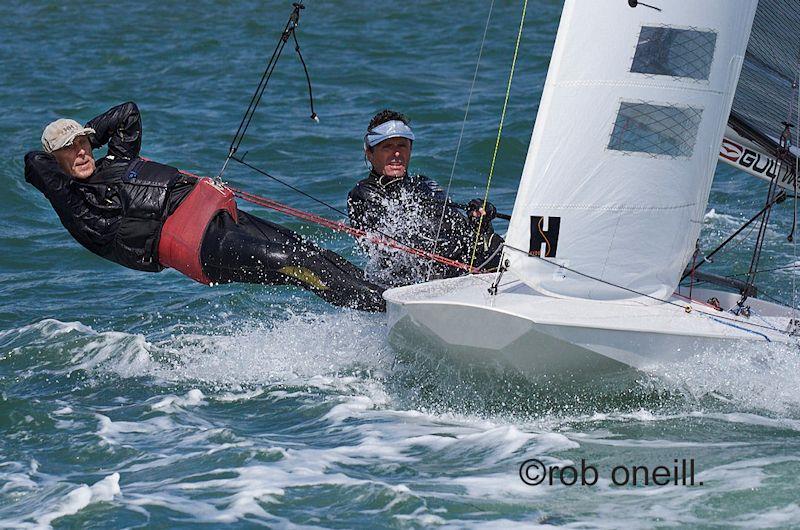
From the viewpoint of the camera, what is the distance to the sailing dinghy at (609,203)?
5199 millimetres

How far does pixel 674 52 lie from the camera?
5.26m

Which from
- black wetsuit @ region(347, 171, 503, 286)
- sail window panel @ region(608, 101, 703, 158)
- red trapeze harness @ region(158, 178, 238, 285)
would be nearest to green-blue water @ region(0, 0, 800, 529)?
black wetsuit @ region(347, 171, 503, 286)

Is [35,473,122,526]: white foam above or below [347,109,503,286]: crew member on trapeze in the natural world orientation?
below

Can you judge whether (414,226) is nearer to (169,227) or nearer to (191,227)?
(191,227)

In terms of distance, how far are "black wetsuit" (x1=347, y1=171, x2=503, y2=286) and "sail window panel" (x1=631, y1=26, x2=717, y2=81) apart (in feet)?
4.83

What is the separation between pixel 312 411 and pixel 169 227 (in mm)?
1251

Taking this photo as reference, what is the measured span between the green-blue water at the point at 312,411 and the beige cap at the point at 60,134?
1.14 m

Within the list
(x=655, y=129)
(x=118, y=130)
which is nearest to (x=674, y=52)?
(x=655, y=129)

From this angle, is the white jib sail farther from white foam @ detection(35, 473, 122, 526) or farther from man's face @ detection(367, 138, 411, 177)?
white foam @ detection(35, 473, 122, 526)

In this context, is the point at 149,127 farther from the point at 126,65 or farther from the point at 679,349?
the point at 679,349

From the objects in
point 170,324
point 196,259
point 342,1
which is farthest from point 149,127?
point 342,1

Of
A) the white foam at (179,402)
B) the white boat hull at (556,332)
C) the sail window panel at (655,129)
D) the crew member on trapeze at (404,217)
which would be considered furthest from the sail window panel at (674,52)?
the white foam at (179,402)

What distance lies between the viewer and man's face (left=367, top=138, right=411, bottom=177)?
21.5ft

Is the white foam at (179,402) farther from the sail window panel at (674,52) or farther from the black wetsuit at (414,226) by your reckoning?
the sail window panel at (674,52)
